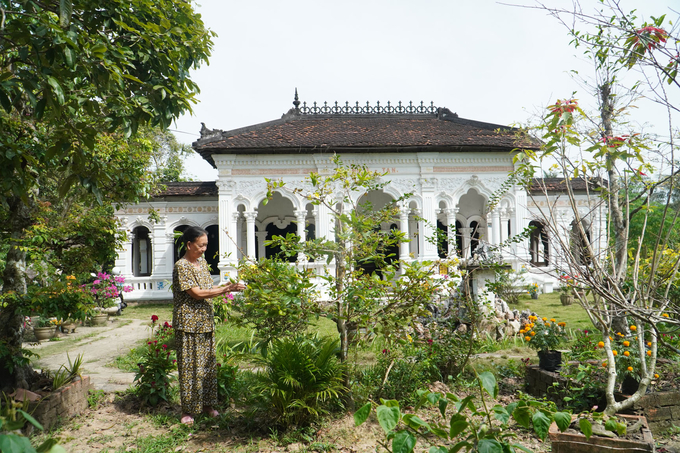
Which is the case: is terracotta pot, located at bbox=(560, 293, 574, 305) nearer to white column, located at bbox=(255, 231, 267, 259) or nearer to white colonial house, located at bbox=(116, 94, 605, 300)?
white colonial house, located at bbox=(116, 94, 605, 300)

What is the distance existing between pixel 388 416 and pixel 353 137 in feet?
41.0

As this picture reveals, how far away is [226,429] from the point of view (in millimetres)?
3498

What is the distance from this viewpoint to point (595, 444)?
2.77 metres

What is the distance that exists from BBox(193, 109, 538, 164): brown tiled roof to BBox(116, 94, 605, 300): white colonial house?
3 cm

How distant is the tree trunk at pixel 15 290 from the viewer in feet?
12.3

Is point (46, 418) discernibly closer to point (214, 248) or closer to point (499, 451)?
point (499, 451)

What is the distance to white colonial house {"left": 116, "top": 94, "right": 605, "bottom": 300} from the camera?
13.1 m

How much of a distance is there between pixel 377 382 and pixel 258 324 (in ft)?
4.76

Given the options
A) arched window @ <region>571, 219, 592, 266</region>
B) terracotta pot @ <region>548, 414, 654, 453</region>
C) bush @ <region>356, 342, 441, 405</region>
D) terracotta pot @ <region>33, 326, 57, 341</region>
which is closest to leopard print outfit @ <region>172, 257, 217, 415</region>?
bush @ <region>356, 342, 441, 405</region>

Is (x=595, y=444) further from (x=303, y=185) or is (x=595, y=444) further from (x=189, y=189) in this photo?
(x=189, y=189)

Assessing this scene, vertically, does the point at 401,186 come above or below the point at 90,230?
above

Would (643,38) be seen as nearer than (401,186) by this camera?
Yes

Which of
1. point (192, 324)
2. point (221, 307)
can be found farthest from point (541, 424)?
point (221, 307)

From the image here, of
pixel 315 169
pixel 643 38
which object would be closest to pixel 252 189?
pixel 315 169
